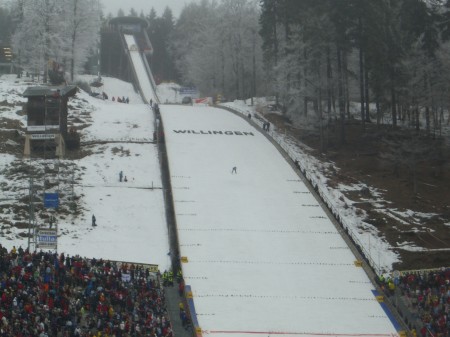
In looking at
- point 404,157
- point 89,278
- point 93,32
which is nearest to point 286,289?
point 89,278

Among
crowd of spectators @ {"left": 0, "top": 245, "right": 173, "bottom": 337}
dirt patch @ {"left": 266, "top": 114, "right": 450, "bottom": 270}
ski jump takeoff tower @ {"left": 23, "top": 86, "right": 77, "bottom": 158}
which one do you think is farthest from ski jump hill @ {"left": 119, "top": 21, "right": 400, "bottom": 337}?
ski jump takeoff tower @ {"left": 23, "top": 86, "right": 77, "bottom": 158}

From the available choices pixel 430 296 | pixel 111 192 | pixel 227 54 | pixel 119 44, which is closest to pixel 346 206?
pixel 430 296

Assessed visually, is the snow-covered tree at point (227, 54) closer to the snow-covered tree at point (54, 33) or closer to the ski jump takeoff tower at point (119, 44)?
the ski jump takeoff tower at point (119, 44)

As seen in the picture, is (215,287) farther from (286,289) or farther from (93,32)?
(93,32)

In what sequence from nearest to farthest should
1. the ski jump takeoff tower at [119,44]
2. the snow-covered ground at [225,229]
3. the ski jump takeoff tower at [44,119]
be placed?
the snow-covered ground at [225,229] → the ski jump takeoff tower at [44,119] → the ski jump takeoff tower at [119,44]

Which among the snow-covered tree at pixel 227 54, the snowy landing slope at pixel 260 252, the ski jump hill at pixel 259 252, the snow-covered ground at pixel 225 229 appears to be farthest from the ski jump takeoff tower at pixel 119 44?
the snowy landing slope at pixel 260 252

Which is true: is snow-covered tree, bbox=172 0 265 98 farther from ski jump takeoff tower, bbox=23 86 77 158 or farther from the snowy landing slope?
ski jump takeoff tower, bbox=23 86 77 158
